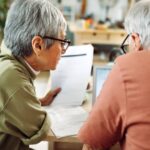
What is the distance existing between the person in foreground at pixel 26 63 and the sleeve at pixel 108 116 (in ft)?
0.83

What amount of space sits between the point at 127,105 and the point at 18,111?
0.44m

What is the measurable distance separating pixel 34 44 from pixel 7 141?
412 millimetres

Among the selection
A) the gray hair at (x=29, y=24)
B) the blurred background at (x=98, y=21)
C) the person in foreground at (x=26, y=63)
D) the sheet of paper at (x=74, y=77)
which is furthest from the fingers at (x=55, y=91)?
the blurred background at (x=98, y=21)

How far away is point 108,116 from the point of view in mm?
956

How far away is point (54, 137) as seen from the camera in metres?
1.25

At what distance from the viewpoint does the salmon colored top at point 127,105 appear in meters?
0.92

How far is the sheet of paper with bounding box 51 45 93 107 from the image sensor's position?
1.58 meters

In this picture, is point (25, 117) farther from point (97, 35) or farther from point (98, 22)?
point (98, 22)

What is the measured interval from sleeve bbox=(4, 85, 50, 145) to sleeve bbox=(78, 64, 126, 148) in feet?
0.80

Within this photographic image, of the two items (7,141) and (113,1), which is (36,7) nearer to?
(7,141)

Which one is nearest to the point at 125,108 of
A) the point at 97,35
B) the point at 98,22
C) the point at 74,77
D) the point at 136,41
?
the point at 136,41

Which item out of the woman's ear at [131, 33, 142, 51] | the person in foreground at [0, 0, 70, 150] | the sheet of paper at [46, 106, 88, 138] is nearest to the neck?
the person in foreground at [0, 0, 70, 150]

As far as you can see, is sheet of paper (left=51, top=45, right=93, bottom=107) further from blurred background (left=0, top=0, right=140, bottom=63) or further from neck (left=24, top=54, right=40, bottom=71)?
blurred background (left=0, top=0, right=140, bottom=63)

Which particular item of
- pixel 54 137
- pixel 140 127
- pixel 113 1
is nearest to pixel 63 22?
pixel 54 137
